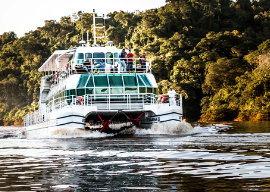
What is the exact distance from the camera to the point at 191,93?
5859cm

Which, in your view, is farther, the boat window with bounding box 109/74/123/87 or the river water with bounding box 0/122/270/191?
the boat window with bounding box 109/74/123/87

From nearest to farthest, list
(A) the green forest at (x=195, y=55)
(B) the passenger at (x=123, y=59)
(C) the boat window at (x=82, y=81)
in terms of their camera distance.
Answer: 1. (C) the boat window at (x=82, y=81)
2. (B) the passenger at (x=123, y=59)
3. (A) the green forest at (x=195, y=55)

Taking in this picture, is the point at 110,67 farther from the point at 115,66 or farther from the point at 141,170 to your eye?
the point at 141,170

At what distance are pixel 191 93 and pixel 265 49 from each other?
9257 millimetres

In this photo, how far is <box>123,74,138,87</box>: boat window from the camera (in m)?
27.7

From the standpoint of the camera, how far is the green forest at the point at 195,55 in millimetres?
54094

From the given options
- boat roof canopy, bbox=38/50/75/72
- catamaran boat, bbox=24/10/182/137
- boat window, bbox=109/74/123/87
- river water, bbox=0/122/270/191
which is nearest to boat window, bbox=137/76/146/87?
catamaran boat, bbox=24/10/182/137

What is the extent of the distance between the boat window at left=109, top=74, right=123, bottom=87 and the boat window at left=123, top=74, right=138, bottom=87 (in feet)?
0.87

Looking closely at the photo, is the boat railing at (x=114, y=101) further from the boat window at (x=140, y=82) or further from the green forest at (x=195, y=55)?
the green forest at (x=195, y=55)

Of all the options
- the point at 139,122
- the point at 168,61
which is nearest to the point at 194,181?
the point at 139,122

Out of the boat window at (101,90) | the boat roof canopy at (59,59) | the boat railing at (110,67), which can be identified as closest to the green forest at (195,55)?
the boat roof canopy at (59,59)

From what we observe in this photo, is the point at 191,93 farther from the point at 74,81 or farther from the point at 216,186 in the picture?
the point at 216,186

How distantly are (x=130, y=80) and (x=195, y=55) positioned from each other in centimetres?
3732

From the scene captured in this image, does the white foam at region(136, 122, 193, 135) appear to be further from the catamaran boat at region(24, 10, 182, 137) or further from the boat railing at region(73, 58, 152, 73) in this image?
the boat railing at region(73, 58, 152, 73)
